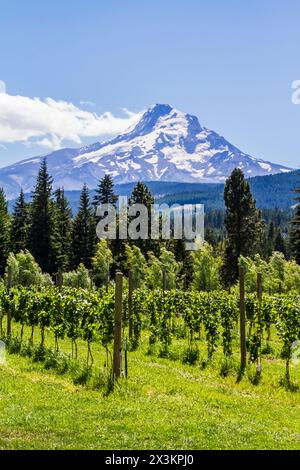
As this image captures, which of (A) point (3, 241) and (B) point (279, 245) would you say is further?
(B) point (279, 245)

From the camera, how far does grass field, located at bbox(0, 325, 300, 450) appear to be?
27.9 feet

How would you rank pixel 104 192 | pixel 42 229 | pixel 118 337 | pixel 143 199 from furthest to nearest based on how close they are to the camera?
pixel 104 192, pixel 42 229, pixel 143 199, pixel 118 337

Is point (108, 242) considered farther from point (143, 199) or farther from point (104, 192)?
point (104, 192)

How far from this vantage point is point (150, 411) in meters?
10.4

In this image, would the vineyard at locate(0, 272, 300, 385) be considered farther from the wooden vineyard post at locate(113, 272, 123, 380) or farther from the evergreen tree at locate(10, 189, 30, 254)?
the evergreen tree at locate(10, 189, 30, 254)

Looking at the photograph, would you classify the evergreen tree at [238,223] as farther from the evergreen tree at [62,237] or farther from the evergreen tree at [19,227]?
the evergreen tree at [19,227]

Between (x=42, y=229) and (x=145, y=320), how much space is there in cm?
4423

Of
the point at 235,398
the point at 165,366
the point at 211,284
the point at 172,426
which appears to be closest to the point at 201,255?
the point at 211,284

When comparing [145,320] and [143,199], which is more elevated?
[143,199]

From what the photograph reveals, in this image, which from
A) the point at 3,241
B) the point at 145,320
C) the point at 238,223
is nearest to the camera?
the point at 145,320

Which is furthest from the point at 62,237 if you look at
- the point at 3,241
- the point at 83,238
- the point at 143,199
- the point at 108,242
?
the point at 143,199

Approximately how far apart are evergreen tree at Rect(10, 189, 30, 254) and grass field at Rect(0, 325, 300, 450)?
5321 cm

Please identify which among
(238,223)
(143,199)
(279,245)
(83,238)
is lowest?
(279,245)
